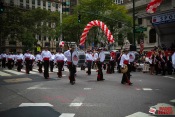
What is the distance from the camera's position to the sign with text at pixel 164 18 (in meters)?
22.4

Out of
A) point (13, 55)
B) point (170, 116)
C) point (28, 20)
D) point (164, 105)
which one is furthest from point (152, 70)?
point (28, 20)

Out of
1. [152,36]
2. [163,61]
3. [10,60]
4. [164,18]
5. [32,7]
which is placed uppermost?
[32,7]

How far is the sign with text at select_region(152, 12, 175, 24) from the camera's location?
73.6ft

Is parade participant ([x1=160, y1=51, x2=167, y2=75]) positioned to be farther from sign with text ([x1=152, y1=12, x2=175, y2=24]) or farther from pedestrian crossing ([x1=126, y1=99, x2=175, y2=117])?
pedestrian crossing ([x1=126, y1=99, x2=175, y2=117])

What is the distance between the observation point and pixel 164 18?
23.3 m

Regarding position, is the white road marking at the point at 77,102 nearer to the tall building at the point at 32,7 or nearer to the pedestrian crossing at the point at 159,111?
the pedestrian crossing at the point at 159,111

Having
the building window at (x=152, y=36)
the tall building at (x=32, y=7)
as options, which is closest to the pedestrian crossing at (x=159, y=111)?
the building window at (x=152, y=36)

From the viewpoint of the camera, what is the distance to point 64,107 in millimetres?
7996

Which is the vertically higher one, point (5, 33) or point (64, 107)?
point (5, 33)

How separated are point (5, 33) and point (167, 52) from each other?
119 ft

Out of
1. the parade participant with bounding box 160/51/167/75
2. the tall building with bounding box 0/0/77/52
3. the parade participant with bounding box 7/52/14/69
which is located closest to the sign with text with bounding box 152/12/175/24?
the parade participant with bounding box 160/51/167/75

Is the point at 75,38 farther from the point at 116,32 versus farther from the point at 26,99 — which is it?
the point at 26,99

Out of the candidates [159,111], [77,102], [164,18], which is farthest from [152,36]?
[159,111]

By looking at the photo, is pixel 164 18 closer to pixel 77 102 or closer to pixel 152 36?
pixel 77 102
